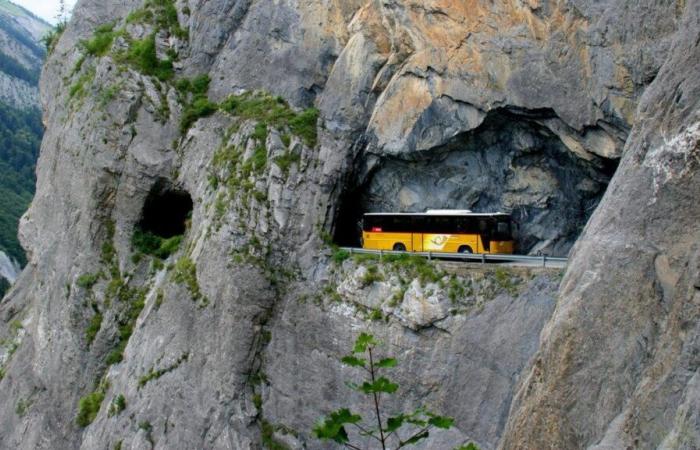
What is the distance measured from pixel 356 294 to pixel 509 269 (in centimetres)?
433

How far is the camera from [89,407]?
79.5ft

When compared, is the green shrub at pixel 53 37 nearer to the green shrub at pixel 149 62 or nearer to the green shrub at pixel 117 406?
the green shrub at pixel 149 62

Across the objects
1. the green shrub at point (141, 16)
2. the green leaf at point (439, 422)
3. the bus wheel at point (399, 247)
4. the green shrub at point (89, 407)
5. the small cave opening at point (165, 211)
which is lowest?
the green shrub at point (89, 407)

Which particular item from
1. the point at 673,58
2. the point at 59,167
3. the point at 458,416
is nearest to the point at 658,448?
the point at 673,58

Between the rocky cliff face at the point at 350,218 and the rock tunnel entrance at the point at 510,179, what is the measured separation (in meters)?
0.07

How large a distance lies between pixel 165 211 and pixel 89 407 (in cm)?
779

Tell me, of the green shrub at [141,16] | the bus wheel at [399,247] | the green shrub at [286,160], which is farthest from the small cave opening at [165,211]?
the bus wheel at [399,247]

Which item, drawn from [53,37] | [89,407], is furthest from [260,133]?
[53,37]

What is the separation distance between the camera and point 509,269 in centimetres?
1770

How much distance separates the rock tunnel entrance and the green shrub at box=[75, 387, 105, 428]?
9.76 metres

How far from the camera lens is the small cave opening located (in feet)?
86.8

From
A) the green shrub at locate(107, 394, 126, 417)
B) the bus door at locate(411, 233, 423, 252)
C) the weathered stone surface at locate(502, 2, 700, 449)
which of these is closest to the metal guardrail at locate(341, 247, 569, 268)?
the bus door at locate(411, 233, 423, 252)

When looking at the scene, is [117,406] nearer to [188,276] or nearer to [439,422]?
[188,276]

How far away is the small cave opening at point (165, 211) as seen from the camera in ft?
86.8
